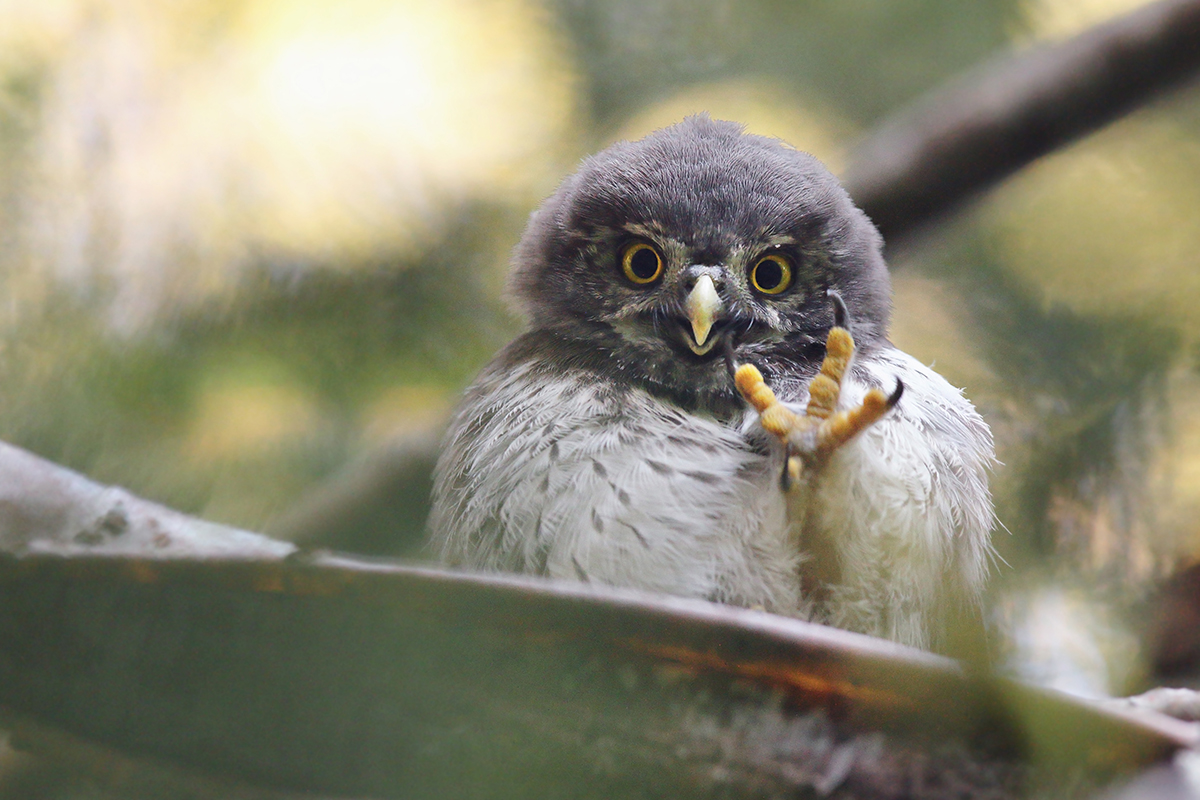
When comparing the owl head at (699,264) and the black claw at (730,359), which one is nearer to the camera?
the black claw at (730,359)

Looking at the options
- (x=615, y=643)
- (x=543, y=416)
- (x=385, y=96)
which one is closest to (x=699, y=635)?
(x=615, y=643)

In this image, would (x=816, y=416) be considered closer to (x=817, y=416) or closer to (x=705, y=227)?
(x=817, y=416)

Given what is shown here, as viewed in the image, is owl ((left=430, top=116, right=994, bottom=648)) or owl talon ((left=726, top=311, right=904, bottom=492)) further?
owl ((left=430, top=116, right=994, bottom=648))

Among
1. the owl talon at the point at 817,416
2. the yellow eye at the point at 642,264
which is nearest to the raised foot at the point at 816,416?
the owl talon at the point at 817,416

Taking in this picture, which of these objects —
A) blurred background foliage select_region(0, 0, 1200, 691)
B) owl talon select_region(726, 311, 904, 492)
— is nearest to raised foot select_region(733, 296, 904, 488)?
owl talon select_region(726, 311, 904, 492)

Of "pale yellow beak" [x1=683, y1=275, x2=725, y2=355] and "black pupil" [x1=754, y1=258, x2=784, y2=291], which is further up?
"black pupil" [x1=754, y1=258, x2=784, y2=291]

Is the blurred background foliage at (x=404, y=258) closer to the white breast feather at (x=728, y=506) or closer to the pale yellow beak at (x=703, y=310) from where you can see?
the white breast feather at (x=728, y=506)

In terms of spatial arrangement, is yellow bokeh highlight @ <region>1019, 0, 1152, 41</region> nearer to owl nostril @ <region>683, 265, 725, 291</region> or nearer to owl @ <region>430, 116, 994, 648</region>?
owl @ <region>430, 116, 994, 648</region>
